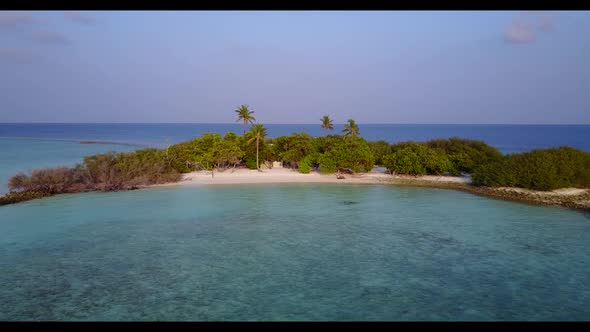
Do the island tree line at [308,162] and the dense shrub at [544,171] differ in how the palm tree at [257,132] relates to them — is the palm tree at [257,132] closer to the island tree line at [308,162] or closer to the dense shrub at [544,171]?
the island tree line at [308,162]

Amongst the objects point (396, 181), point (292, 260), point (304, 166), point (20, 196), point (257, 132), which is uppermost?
point (257, 132)

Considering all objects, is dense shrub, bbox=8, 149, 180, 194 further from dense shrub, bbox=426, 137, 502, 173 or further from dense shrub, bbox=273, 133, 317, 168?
dense shrub, bbox=426, 137, 502, 173

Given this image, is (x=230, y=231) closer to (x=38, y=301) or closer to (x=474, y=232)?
(x=38, y=301)

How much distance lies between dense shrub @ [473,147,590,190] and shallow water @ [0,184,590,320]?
420 cm

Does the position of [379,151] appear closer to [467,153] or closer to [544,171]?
[467,153]

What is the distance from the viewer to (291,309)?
1329cm

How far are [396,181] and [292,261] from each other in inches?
923

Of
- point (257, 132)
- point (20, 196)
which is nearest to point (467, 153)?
point (257, 132)

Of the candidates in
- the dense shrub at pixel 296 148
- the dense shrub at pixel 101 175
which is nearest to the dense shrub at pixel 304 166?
the dense shrub at pixel 296 148

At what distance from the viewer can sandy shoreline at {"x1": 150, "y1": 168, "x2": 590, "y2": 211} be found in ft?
98.6

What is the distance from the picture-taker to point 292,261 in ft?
58.7

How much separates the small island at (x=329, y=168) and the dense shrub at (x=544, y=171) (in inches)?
2.7

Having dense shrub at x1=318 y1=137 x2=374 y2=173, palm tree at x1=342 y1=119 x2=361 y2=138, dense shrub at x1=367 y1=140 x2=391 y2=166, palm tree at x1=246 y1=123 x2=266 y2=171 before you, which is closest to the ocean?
dense shrub at x1=318 y1=137 x2=374 y2=173
